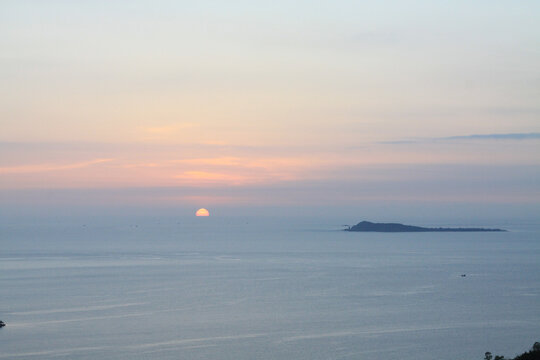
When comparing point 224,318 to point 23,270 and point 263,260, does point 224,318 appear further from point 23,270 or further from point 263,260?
point 263,260

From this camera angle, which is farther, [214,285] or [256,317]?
[214,285]

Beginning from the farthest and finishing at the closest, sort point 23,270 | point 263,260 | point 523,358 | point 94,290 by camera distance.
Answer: point 263,260 → point 23,270 → point 94,290 → point 523,358

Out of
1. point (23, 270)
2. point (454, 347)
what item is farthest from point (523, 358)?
point (23, 270)

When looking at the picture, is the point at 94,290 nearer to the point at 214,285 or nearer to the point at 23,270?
the point at 214,285

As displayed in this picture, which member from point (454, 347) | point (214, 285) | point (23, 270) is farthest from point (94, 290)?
point (454, 347)

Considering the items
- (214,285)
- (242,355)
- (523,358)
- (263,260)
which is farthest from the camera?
(263,260)

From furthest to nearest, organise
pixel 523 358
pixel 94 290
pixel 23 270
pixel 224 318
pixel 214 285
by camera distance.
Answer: pixel 23 270 → pixel 214 285 → pixel 94 290 → pixel 224 318 → pixel 523 358
